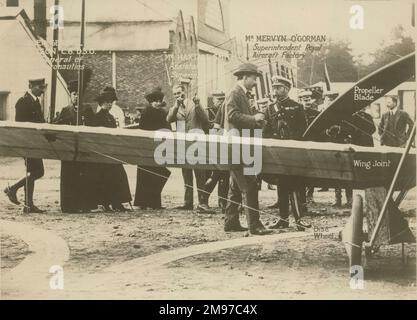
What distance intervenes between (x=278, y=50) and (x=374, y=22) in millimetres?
703

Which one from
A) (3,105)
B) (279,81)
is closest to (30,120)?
(3,105)

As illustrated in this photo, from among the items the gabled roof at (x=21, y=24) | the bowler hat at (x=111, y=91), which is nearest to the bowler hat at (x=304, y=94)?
the bowler hat at (x=111, y=91)

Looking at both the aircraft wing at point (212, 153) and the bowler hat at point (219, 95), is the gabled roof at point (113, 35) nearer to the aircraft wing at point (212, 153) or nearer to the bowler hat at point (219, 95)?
the bowler hat at point (219, 95)

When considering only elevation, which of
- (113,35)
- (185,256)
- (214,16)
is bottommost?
(185,256)

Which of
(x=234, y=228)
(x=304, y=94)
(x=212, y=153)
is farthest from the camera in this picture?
(x=304, y=94)

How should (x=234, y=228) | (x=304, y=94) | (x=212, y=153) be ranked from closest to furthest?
1. (x=212, y=153)
2. (x=234, y=228)
3. (x=304, y=94)

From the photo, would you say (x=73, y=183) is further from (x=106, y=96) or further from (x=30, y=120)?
(x=106, y=96)

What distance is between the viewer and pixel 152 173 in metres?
4.67

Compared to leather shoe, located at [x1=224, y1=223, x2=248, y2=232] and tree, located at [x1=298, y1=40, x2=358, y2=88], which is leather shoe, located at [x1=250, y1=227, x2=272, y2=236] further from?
tree, located at [x1=298, y1=40, x2=358, y2=88]

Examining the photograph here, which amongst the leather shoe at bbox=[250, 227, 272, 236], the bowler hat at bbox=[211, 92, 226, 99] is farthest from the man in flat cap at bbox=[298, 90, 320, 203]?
the bowler hat at bbox=[211, 92, 226, 99]

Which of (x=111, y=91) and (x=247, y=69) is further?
(x=111, y=91)

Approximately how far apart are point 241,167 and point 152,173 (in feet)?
2.13
